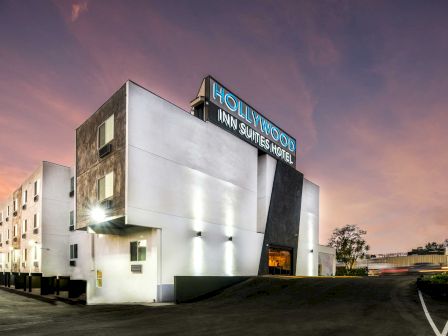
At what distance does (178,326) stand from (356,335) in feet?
16.1

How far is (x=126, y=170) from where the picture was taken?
1686 centimetres

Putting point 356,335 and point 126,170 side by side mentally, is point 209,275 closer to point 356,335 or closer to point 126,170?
point 126,170

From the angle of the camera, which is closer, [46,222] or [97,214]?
[97,214]

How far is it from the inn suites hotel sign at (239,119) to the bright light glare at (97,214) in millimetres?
8602

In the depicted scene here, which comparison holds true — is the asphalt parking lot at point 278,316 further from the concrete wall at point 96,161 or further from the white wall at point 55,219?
the white wall at point 55,219

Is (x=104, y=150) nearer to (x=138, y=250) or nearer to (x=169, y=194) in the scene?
(x=169, y=194)

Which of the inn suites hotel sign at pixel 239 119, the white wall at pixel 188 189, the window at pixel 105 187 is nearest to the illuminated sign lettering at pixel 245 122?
the inn suites hotel sign at pixel 239 119

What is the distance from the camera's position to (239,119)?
26.5 m

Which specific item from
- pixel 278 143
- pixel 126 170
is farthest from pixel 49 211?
pixel 278 143

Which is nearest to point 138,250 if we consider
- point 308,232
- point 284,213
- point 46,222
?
point 284,213

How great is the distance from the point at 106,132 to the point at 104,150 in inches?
42.7

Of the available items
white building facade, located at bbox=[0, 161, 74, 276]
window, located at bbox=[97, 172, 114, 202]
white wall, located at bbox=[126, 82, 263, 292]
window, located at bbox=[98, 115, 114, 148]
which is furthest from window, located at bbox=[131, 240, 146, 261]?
white building facade, located at bbox=[0, 161, 74, 276]

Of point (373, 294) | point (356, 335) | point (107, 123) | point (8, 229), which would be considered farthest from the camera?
point (8, 229)

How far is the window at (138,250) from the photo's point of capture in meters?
18.6
